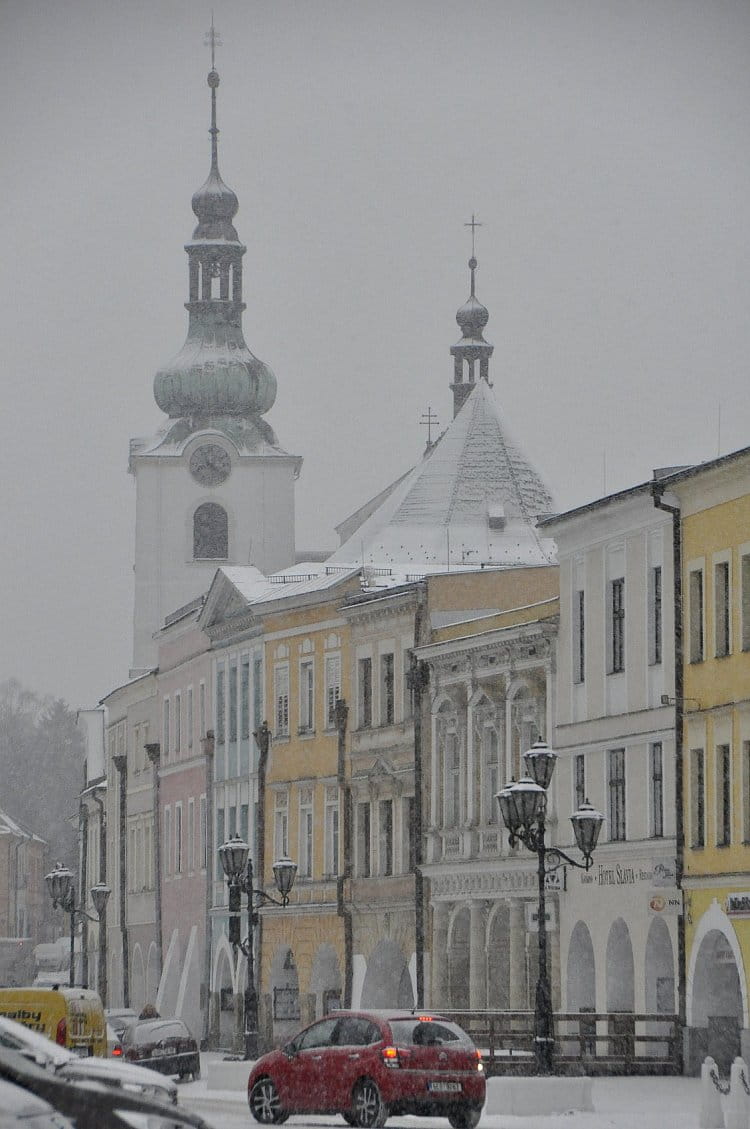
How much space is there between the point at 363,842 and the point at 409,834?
3083 mm

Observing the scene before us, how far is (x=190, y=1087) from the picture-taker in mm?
47594

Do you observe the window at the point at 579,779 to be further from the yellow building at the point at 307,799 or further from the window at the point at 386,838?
the yellow building at the point at 307,799

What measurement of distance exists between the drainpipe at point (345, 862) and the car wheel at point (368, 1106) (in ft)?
109

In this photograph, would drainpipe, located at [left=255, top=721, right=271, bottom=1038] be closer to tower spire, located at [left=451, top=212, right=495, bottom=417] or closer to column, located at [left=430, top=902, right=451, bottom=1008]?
column, located at [left=430, top=902, right=451, bottom=1008]

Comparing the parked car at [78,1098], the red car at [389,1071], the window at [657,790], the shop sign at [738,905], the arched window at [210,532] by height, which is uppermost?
the arched window at [210,532]

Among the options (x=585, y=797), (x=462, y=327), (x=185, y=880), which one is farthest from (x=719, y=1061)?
(x=462, y=327)

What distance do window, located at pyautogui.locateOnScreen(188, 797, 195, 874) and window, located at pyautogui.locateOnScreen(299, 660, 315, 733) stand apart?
38.0 ft

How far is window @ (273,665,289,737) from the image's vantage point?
73.2m

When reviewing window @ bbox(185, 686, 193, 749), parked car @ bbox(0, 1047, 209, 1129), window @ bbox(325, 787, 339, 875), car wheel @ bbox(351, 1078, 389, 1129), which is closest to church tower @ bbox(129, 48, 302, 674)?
window @ bbox(185, 686, 193, 749)

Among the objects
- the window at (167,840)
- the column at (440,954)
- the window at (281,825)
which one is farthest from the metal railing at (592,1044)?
the window at (167,840)

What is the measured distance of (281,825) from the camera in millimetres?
73000

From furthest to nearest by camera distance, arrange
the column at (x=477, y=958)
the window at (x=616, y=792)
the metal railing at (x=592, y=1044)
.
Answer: the column at (x=477, y=958) → the window at (x=616, y=792) → the metal railing at (x=592, y=1044)

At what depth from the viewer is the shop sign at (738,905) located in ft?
155

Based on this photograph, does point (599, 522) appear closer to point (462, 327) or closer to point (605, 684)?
point (605, 684)
